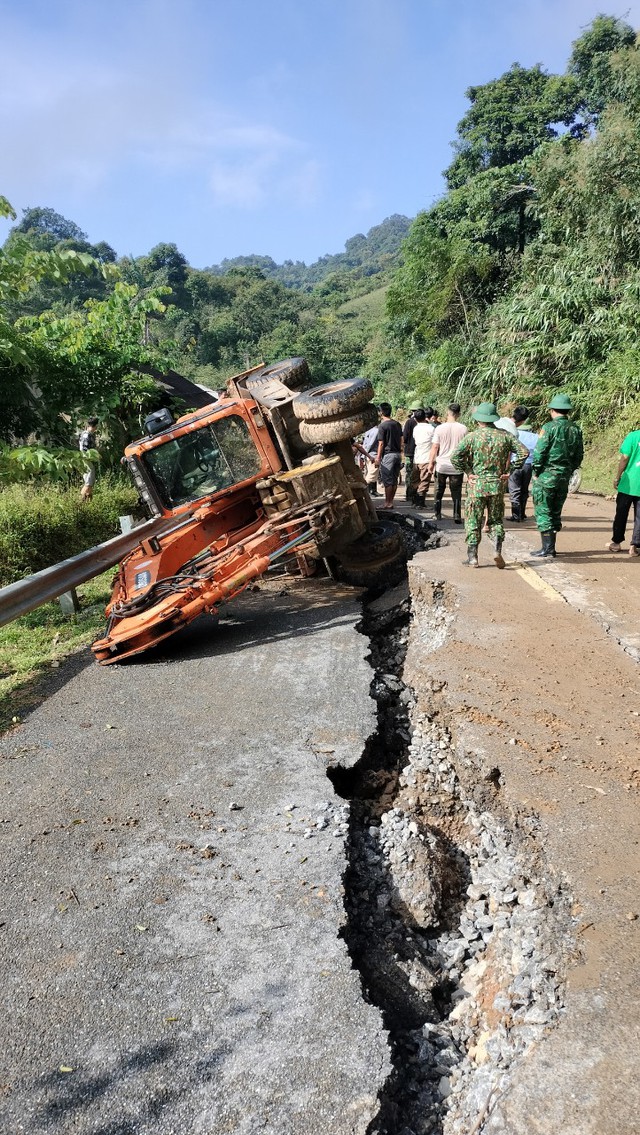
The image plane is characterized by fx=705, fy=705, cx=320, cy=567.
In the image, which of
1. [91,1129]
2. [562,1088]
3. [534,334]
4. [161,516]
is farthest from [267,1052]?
[534,334]

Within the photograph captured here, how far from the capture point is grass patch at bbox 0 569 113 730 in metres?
5.10

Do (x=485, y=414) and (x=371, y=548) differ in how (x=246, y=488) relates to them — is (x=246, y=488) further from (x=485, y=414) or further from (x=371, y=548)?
(x=485, y=414)

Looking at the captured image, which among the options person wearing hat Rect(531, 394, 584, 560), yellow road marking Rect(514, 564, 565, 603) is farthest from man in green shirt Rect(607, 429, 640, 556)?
yellow road marking Rect(514, 564, 565, 603)

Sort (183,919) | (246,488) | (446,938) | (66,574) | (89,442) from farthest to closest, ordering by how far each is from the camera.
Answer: (89,442) < (246,488) < (66,574) < (446,938) < (183,919)

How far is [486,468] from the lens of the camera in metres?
6.96

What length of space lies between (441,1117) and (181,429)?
5810 millimetres

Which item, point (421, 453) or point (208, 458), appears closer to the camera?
point (208, 458)

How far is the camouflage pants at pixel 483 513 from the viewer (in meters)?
7.01

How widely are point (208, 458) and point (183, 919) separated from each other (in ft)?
16.0

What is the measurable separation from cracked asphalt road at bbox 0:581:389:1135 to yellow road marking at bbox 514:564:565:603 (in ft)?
7.07

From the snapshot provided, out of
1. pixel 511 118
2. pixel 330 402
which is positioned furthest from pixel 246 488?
pixel 511 118

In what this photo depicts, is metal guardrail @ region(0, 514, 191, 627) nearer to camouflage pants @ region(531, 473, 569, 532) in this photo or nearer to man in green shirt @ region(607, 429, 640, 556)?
camouflage pants @ region(531, 473, 569, 532)

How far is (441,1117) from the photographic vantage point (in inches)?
85.0

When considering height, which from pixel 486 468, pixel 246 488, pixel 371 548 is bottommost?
pixel 371 548
